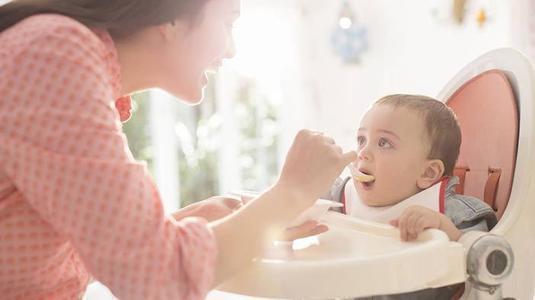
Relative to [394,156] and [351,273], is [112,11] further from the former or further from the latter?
[394,156]

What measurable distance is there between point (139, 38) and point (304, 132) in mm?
250

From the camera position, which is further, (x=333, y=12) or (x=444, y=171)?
(x=333, y=12)

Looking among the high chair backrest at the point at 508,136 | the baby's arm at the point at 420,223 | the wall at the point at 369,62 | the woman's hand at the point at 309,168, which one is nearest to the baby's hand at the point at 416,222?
the baby's arm at the point at 420,223

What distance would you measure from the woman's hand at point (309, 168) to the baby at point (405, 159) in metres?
0.37

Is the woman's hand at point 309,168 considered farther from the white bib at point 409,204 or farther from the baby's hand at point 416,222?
the white bib at point 409,204

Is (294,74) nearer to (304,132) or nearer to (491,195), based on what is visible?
(491,195)

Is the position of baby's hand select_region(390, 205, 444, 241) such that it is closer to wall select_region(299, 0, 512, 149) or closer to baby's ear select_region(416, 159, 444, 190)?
baby's ear select_region(416, 159, 444, 190)

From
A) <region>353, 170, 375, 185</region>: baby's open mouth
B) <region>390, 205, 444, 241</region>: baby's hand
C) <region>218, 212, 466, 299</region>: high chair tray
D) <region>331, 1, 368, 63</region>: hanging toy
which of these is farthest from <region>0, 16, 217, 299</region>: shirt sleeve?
<region>331, 1, 368, 63</region>: hanging toy

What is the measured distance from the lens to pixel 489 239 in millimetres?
909

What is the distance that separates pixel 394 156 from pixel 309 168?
419 millimetres

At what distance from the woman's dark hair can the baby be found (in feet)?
1.68

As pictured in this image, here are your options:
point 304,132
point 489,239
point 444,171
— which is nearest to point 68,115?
point 304,132

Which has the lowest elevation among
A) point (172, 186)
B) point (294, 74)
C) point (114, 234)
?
point (172, 186)

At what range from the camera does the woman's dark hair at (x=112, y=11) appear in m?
0.79
